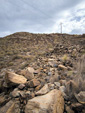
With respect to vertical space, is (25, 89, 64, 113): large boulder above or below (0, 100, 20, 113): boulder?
above

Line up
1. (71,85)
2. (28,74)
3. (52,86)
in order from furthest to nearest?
(28,74) → (52,86) → (71,85)

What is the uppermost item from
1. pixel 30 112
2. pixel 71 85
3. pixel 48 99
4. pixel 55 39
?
pixel 55 39

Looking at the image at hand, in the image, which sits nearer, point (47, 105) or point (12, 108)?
point (47, 105)

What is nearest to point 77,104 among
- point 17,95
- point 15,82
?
point 17,95

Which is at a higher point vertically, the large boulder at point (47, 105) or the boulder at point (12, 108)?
the large boulder at point (47, 105)

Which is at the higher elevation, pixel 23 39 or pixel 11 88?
pixel 23 39

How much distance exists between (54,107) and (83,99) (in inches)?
20.8

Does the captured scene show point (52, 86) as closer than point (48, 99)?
No

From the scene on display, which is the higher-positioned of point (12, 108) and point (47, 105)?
point (47, 105)

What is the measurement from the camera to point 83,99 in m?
1.32

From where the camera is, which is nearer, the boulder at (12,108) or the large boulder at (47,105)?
the large boulder at (47,105)

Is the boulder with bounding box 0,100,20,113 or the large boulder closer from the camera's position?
the large boulder

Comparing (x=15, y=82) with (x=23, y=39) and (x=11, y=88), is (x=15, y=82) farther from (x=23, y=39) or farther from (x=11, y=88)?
(x=23, y=39)

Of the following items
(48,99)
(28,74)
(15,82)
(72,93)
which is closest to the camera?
(48,99)
